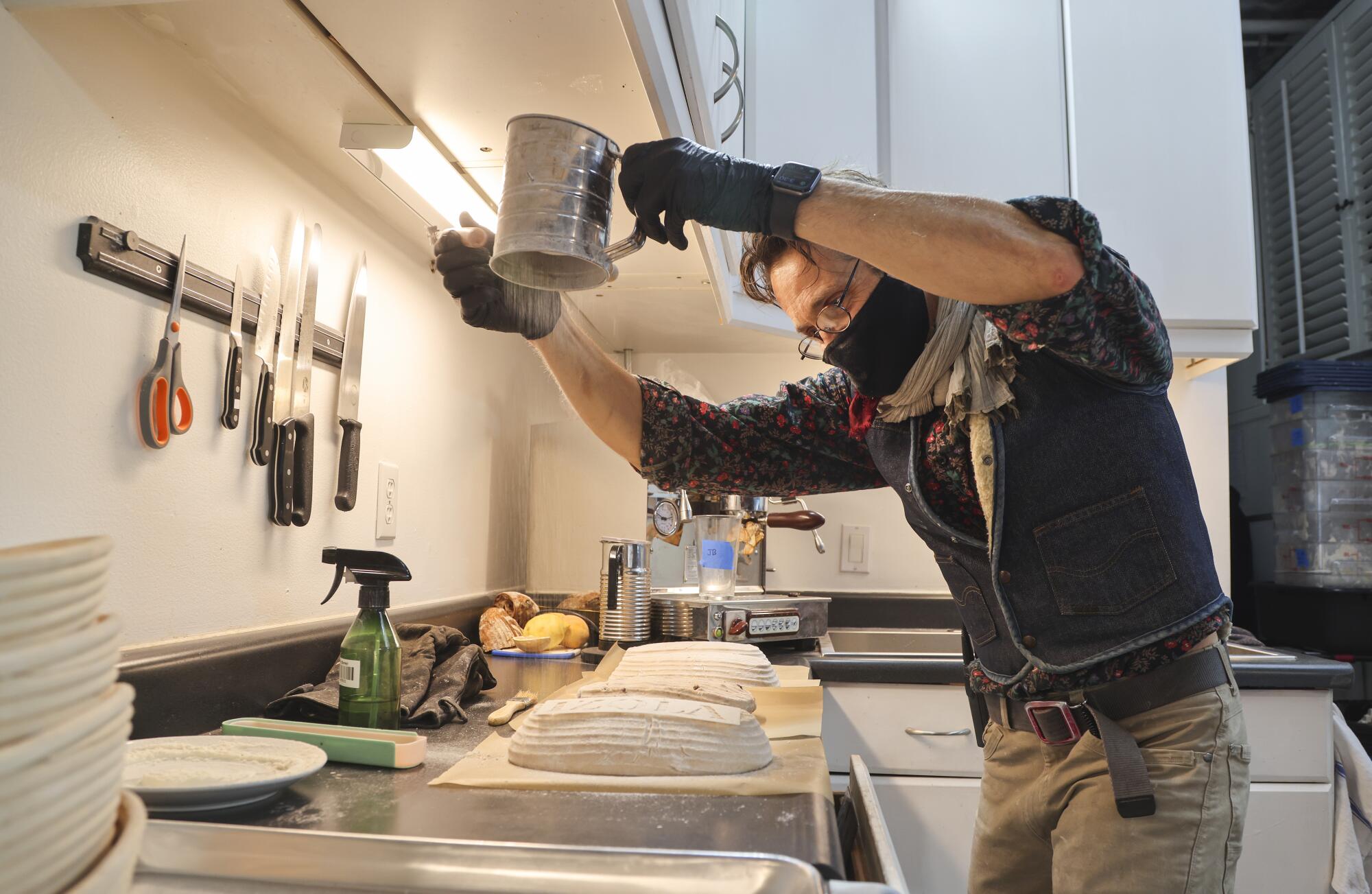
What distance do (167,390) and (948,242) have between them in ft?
2.83

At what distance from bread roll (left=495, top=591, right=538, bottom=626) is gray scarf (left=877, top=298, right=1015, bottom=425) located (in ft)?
3.42

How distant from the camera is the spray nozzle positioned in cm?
104

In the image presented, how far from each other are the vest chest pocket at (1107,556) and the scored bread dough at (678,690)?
401 mm

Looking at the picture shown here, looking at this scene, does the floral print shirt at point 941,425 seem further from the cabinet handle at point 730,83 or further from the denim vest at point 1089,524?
the cabinet handle at point 730,83

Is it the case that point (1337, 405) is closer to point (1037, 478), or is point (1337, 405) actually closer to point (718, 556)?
point (718, 556)

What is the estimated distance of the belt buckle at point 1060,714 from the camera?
40.5 inches

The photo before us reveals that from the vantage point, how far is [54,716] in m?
0.32

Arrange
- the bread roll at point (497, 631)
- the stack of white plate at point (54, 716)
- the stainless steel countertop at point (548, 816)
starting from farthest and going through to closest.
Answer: the bread roll at point (497, 631) → the stainless steel countertop at point (548, 816) → the stack of white plate at point (54, 716)

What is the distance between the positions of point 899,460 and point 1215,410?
1555mm

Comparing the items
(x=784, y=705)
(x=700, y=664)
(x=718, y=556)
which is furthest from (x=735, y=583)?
(x=784, y=705)

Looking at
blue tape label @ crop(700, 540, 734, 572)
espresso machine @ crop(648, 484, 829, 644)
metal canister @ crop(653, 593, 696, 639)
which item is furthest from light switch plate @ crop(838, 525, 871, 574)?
metal canister @ crop(653, 593, 696, 639)

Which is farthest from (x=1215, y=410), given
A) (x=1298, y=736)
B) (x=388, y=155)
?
(x=388, y=155)

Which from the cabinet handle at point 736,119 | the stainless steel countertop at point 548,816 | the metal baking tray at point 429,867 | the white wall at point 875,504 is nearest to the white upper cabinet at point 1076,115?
the white wall at point 875,504

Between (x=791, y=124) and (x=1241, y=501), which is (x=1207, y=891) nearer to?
(x=791, y=124)
